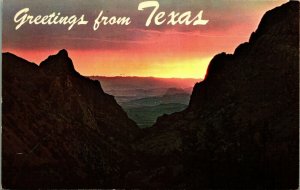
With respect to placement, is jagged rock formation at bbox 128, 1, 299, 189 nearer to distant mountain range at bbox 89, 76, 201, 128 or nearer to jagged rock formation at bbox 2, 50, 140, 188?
distant mountain range at bbox 89, 76, 201, 128

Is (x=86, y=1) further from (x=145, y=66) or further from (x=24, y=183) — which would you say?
(x=24, y=183)

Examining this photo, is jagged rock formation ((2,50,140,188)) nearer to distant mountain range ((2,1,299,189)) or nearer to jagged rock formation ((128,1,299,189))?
distant mountain range ((2,1,299,189))

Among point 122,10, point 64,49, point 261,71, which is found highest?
point 122,10

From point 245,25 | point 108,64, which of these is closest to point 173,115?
point 108,64

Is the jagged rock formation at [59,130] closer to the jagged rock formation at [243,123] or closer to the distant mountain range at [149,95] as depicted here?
the distant mountain range at [149,95]

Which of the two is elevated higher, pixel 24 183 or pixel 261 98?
pixel 261 98

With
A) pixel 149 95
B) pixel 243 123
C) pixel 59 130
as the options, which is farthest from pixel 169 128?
pixel 59 130

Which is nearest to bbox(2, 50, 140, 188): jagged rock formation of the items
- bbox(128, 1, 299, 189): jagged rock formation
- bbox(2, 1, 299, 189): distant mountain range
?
bbox(2, 1, 299, 189): distant mountain range
